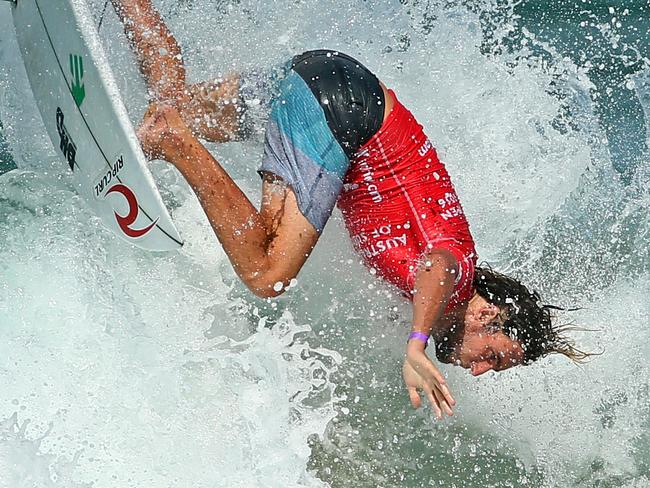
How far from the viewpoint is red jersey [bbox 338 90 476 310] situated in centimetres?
336

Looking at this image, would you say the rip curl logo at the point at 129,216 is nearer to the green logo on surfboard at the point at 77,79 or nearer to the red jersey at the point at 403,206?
the green logo on surfboard at the point at 77,79

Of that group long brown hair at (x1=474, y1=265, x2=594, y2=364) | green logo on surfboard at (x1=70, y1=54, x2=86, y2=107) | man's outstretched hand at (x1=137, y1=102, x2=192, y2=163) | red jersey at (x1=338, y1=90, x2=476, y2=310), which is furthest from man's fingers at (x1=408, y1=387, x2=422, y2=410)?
green logo on surfboard at (x1=70, y1=54, x2=86, y2=107)

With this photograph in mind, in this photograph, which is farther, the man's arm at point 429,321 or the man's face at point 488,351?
the man's face at point 488,351

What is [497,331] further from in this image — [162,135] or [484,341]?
[162,135]

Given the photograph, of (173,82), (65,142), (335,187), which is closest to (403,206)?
(335,187)

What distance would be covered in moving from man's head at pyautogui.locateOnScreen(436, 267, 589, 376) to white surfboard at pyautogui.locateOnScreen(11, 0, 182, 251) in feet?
Answer: 4.05

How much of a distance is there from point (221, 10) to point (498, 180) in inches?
71.6

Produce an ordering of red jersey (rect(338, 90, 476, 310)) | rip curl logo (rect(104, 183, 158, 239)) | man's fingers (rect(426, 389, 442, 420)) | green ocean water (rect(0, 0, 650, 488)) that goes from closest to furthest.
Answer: man's fingers (rect(426, 389, 442, 420)), rip curl logo (rect(104, 183, 158, 239)), red jersey (rect(338, 90, 476, 310)), green ocean water (rect(0, 0, 650, 488))

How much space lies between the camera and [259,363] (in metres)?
3.88

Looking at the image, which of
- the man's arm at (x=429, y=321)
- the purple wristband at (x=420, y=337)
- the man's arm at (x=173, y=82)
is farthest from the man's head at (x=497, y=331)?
the man's arm at (x=173, y=82)

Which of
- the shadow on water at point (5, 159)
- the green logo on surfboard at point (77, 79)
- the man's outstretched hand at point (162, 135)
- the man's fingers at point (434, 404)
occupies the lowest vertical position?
the shadow on water at point (5, 159)

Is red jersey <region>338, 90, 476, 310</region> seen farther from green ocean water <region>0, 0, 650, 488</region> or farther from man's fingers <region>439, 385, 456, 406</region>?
man's fingers <region>439, 385, 456, 406</region>

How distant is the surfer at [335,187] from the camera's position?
10.6ft

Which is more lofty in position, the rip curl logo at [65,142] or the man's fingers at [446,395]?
the rip curl logo at [65,142]
